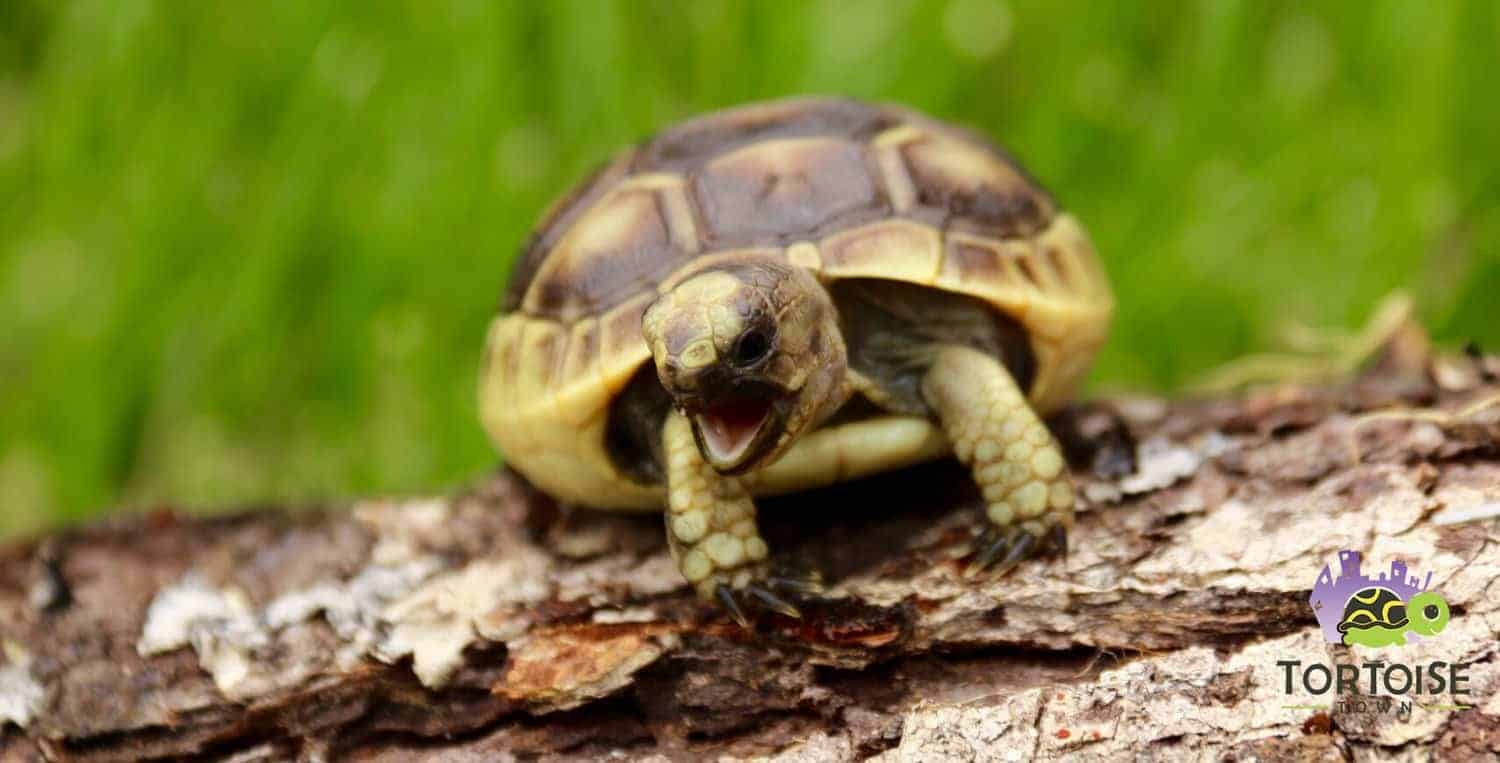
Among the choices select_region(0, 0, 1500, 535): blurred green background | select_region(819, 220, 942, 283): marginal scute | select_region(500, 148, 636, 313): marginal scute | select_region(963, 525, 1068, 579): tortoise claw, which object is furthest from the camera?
select_region(0, 0, 1500, 535): blurred green background

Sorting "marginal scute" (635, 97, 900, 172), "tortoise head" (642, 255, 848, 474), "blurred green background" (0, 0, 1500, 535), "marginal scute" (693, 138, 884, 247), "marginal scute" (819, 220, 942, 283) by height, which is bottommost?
"tortoise head" (642, 255, 848, 474)

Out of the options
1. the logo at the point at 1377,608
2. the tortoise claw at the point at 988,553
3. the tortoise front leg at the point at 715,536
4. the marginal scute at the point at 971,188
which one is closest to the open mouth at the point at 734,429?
the tortoise front leg at the point at 715,536

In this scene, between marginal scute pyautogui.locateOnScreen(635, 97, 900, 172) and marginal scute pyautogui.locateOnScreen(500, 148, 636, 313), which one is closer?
marginal scute pyautogui.locateOnScreen(635, 97, 900, 172)

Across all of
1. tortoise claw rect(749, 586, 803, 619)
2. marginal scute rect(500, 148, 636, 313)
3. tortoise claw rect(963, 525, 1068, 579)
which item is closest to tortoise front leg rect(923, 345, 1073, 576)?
tortoise claw rect(963, 525, 1068, 579)

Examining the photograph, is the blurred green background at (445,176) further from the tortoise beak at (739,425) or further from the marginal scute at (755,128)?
the tortoise beak at (739,425)

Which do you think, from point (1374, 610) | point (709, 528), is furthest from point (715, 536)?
point (1374, 610)

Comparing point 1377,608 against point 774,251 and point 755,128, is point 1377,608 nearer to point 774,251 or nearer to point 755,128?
point 774,251

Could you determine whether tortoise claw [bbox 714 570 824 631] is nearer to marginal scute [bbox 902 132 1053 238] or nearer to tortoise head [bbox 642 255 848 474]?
tortoise head [bbox 642 255 848 474]

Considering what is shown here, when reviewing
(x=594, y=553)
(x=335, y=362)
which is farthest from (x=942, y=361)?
(x=335, y=362)
